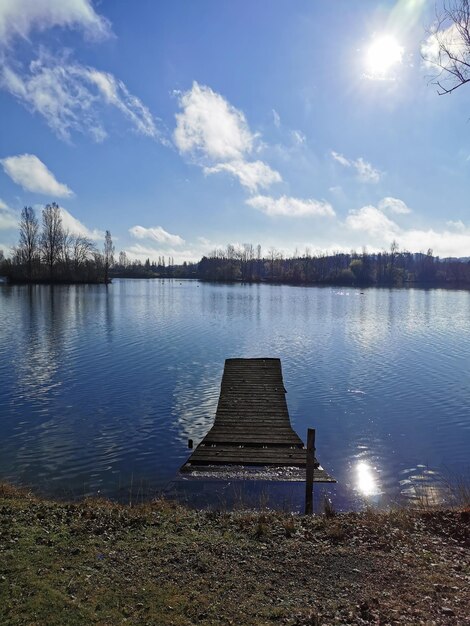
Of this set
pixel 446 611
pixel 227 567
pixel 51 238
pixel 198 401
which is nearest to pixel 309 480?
pixel 227 567

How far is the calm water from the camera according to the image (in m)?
13.7

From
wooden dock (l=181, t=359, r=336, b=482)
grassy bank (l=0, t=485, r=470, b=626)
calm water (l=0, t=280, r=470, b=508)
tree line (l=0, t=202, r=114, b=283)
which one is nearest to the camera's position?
grassy bank (l=0, t=485, r=470, b=626)

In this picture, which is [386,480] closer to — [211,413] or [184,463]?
[184,463]

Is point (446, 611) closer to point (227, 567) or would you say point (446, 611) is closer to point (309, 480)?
point (227, 567)

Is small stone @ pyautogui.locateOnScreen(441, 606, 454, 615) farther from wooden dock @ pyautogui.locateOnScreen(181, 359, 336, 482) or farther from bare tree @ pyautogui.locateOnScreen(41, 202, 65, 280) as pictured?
bare tree @ pyautogui.locateOnScreen(41, 202, 65, 280)

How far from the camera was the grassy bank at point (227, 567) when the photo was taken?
5.67 meters

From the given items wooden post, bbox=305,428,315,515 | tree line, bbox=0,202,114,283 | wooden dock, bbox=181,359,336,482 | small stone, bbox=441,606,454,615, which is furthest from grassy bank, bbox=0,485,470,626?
tree line, bbox=0,202,114,283

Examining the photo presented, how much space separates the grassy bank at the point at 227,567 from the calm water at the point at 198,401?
293cm

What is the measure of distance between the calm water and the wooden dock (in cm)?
84

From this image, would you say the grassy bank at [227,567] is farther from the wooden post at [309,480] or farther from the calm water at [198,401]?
the calm water at [198,401]

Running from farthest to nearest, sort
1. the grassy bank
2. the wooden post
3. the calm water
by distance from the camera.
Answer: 1. the calm water
2. the wooden post
3. the grassy bank

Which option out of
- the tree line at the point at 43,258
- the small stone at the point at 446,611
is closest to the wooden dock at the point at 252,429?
the small stone at the point at 446,611

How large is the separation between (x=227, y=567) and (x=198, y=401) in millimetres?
13566

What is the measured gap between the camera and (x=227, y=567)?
704 centimetres
